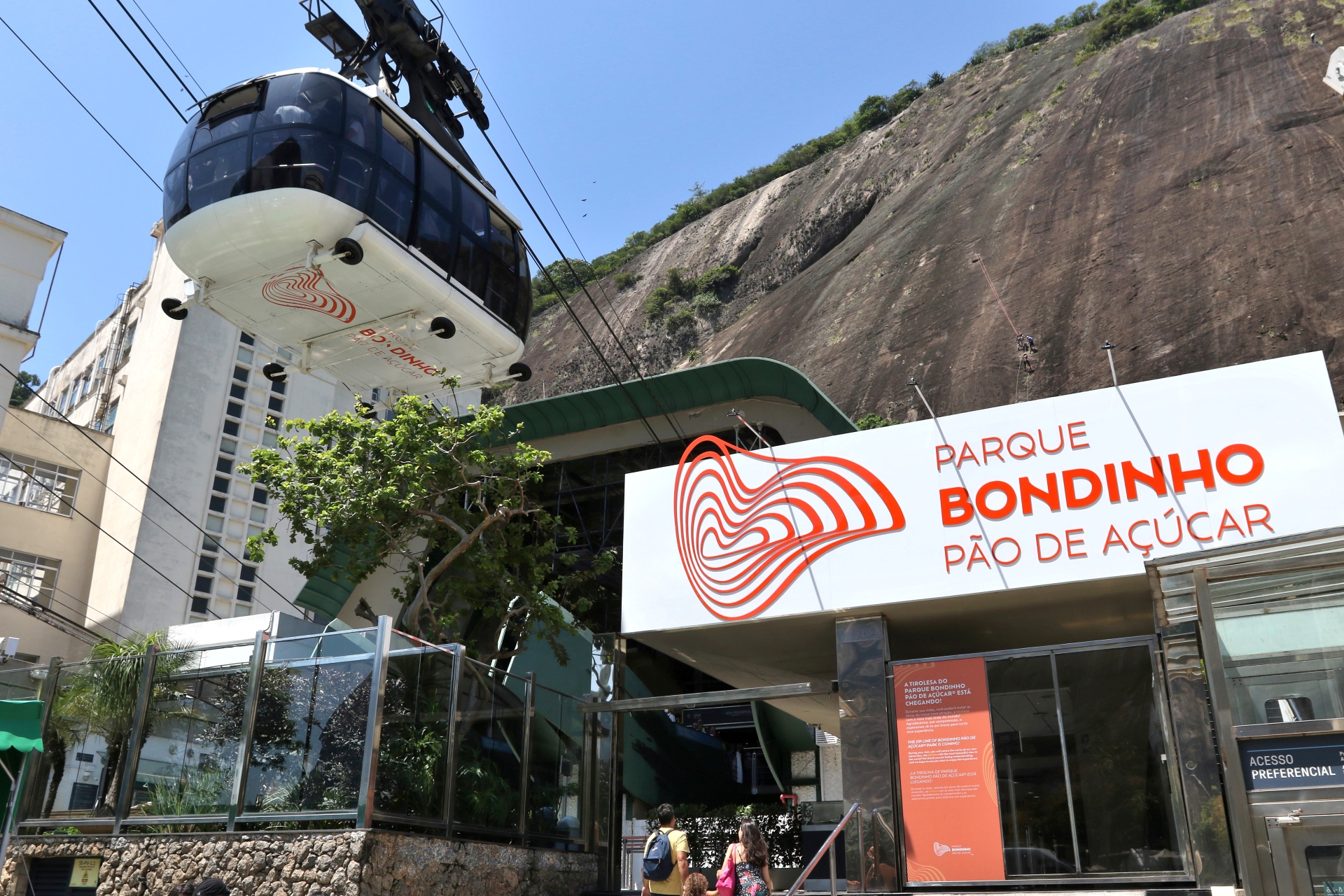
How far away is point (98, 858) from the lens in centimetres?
1031

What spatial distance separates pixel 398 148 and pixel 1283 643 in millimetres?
11347

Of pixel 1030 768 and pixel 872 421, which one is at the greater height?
pixel 872 421

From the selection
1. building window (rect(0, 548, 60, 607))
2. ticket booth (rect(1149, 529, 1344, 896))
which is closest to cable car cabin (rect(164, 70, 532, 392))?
ticket booth (rect(1149, 529, 1344, 896))

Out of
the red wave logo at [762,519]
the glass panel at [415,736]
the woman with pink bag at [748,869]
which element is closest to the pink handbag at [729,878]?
→ the woman with pink bag at [748,869]

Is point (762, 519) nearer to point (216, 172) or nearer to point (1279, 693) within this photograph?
point (1279, 693)

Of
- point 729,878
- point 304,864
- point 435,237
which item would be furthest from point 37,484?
point 729,878

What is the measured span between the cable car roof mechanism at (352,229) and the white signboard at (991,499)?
441cm

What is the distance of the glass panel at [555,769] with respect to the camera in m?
11.5

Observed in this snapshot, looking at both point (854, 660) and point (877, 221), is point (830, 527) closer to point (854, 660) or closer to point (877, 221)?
point (854, 660)

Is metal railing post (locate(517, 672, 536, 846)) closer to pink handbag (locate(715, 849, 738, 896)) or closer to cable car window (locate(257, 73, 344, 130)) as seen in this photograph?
pink handbag (locate(715, 849, 738, 896))

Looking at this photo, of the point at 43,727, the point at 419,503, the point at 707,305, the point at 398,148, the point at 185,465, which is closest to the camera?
the point at 43,727

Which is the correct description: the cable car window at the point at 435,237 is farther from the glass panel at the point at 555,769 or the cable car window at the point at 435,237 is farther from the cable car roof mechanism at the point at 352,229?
the glass panel at the point at 555,769

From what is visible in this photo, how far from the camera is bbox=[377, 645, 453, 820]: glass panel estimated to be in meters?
9.32

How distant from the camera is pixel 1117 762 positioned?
9.52 meters
